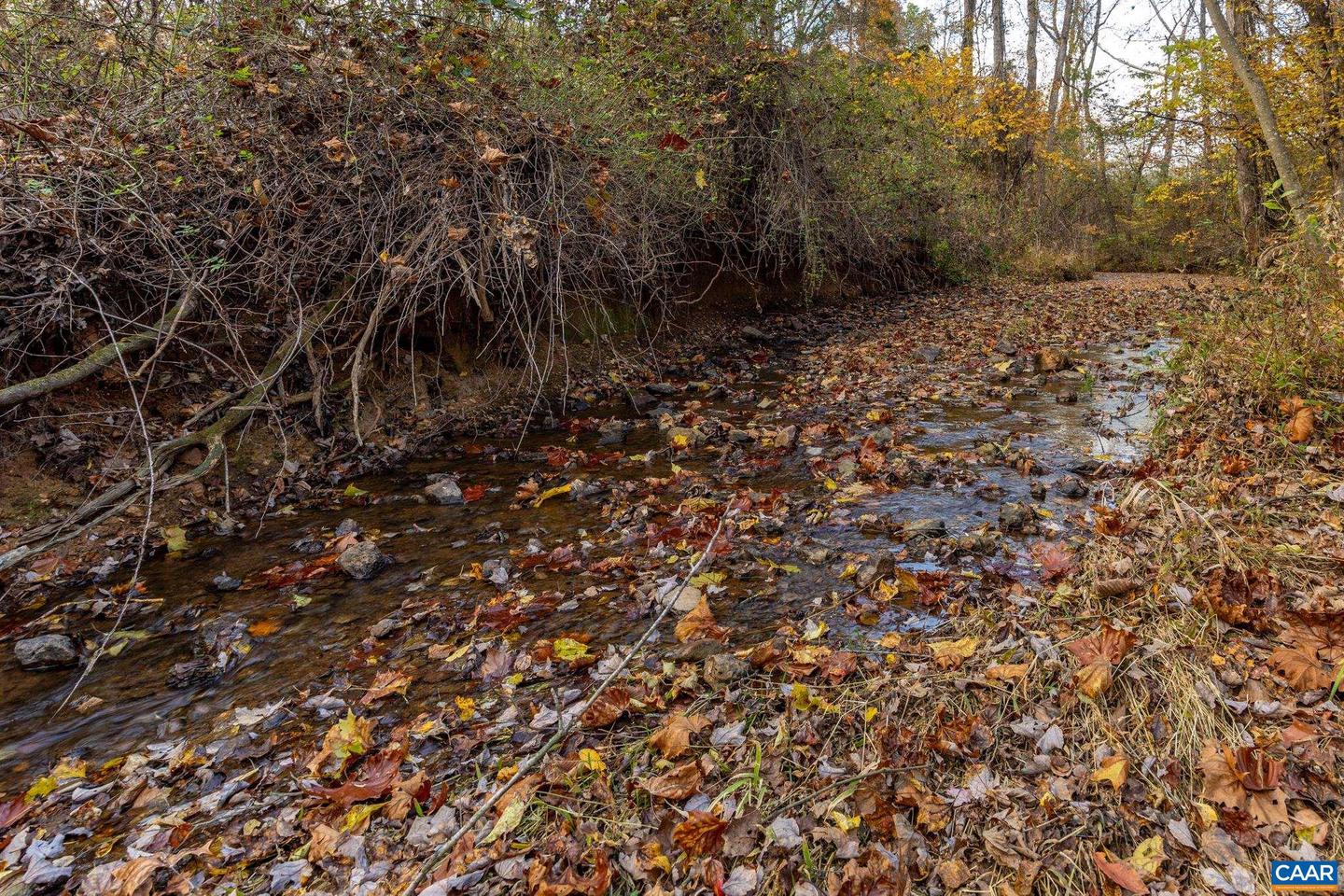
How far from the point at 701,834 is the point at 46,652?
3.39 metres

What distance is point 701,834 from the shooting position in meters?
2.06

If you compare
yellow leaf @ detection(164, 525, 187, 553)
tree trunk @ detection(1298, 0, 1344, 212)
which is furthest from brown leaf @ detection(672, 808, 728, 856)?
tree trunk @ detection(1298, 0, 1344, 212)

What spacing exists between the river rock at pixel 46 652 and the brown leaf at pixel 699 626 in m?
2.99

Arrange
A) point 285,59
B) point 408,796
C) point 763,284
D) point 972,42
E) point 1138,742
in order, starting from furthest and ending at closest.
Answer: point 972,42 → point 763,284 → point 285,59 → point 408,796 → point 1138,742

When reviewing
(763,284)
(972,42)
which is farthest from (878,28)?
(763,284)

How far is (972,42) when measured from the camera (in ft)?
66.5

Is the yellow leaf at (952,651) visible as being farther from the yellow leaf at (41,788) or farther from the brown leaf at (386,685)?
the yellow leaf at (41,788)

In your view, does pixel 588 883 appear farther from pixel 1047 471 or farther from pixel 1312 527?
pixel 1047 471

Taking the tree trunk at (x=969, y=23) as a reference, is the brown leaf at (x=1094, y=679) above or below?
below

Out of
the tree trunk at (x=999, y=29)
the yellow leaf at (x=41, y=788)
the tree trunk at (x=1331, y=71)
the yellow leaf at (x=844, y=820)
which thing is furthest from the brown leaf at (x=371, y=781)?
the tree trunk at (x=999, y=29)

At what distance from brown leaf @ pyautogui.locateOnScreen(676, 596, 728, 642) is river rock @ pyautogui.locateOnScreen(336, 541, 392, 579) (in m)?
1.95

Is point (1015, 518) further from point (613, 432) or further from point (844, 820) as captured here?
point (613, 432)

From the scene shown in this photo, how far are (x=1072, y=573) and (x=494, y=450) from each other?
454 centimetres

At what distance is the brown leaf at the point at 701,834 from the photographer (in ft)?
6.70
